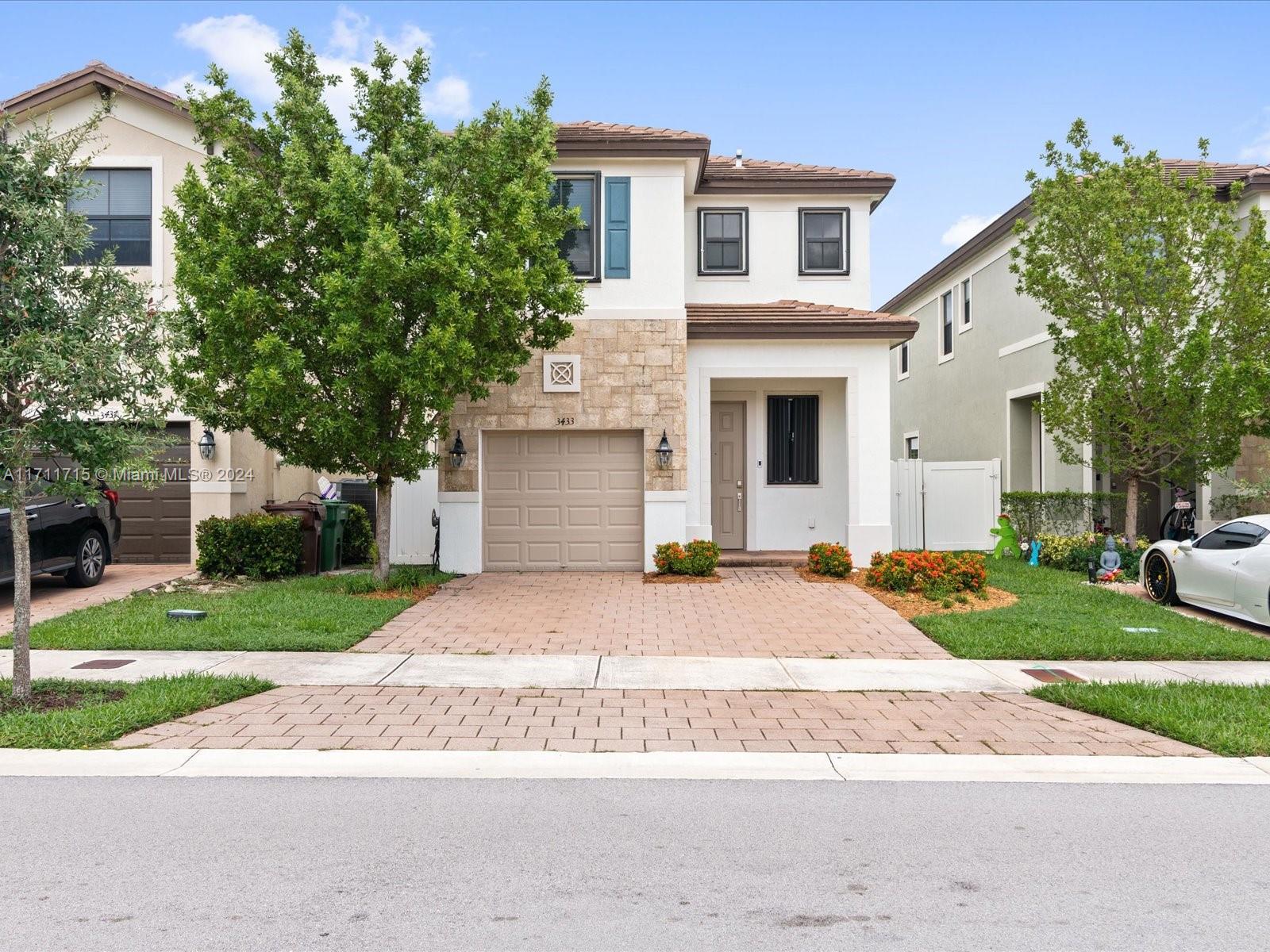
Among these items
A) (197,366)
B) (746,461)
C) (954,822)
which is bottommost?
(954,822)

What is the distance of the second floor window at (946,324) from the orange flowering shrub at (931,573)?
13157 millimetres

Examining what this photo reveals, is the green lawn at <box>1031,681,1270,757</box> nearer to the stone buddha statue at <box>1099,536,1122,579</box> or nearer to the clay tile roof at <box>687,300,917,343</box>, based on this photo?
the stone buddha statue at <box>1099,536,1122,579</box>

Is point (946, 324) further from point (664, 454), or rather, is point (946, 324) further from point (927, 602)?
point (927, 602)

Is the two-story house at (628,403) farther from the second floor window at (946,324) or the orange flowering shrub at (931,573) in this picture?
the second floor window at (946,324)

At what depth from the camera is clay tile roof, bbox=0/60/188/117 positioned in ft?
49.9

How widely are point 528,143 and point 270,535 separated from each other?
677 cm

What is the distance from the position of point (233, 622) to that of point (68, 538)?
4.56 m

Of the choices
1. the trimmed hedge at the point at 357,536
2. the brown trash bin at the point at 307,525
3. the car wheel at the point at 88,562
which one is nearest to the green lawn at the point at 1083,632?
the brown trash bin at the point at 307,525

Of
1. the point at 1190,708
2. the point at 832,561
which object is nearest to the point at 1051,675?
the point at 1190,708

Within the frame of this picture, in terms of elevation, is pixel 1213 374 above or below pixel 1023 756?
above

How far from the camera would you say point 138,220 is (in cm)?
1565

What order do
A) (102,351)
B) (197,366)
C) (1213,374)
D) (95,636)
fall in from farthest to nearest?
1. (1213,374)
2. (197,366)
3. (95,636)
4. (102,351)

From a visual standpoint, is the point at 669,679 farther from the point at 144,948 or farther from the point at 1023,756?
the point at 144,948

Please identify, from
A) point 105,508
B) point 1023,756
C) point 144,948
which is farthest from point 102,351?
point 105,508
